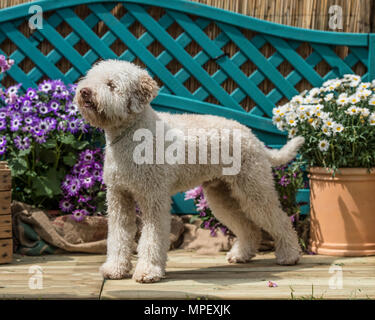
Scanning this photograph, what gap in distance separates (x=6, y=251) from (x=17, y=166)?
64 cm

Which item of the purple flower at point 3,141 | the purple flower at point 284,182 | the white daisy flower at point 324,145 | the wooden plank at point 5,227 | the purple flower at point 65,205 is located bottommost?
the wooden plank at point 5,227

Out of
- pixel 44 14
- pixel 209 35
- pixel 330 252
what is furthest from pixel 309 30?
pixel 44 14

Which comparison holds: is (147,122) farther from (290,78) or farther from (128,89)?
(290,78)

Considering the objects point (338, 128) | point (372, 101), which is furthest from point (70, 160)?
point (372, 101)

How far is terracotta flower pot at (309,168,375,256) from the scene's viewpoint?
146 inches

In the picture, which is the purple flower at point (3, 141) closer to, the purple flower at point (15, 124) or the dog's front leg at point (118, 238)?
the purple flower at point (15, 124)

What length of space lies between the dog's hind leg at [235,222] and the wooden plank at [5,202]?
123 centimetres

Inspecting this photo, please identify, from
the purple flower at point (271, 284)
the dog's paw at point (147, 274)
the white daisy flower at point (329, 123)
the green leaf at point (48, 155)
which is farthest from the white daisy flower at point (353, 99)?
the green leaf at point (48, 155)

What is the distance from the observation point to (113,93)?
283cm

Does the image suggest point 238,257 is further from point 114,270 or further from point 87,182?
point 87,182

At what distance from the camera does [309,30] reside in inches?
166

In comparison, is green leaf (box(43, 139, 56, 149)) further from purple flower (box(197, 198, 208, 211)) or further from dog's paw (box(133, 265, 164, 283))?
dog's paw (box(133, 265, 164, 283))

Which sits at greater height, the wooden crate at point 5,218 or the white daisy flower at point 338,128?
the white daisy flower at point 338,128

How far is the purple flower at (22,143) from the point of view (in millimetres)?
3770
